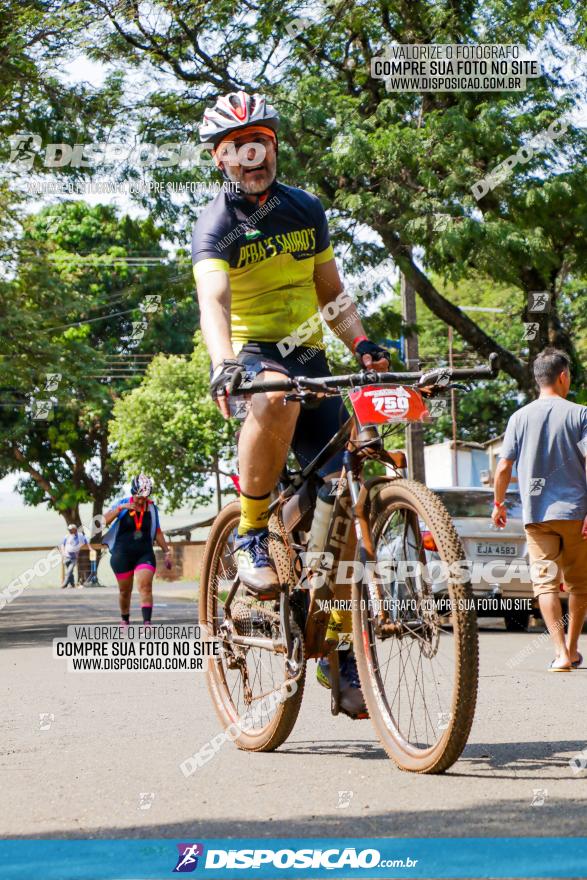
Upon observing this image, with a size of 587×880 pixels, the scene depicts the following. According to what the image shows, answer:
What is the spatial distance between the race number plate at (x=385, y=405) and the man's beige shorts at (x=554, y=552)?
3.75 metres

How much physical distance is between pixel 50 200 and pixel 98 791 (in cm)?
1626

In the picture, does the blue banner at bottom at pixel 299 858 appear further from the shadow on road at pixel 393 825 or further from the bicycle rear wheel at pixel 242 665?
the bicycle rear wheel at pixel 242 665

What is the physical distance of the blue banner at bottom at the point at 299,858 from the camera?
3295 mm

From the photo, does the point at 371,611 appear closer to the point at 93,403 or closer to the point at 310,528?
the point at 310,528

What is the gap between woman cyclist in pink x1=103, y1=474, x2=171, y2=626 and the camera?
1472 cm

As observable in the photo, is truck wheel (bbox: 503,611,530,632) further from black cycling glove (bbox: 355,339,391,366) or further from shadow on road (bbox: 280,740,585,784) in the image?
black cycling glove (bbox: 355,339,391,366)

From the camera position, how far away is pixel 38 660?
37.0 ft

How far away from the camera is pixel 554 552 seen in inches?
324

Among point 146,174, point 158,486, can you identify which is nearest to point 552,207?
point 146,174

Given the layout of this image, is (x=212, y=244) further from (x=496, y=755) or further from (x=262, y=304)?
(x=496, y=755)

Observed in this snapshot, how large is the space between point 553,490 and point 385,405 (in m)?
3.78

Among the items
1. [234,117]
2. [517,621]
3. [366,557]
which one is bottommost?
[517,621]

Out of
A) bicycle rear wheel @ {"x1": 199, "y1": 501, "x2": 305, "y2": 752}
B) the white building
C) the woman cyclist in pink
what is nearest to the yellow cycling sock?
bicycle rear wheel @ {"x1": 199, "y1": 501, "x2": 305, "y2": 752}
